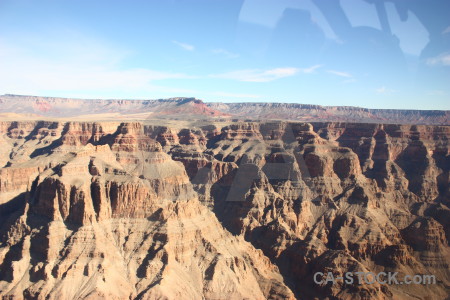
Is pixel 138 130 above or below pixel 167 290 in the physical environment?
above

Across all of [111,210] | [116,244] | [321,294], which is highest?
[111,210]

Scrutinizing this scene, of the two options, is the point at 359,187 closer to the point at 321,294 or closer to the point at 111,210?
the point at 321,294

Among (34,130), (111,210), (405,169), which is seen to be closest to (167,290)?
(111,210)

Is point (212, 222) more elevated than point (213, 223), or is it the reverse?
point (212, 222)
